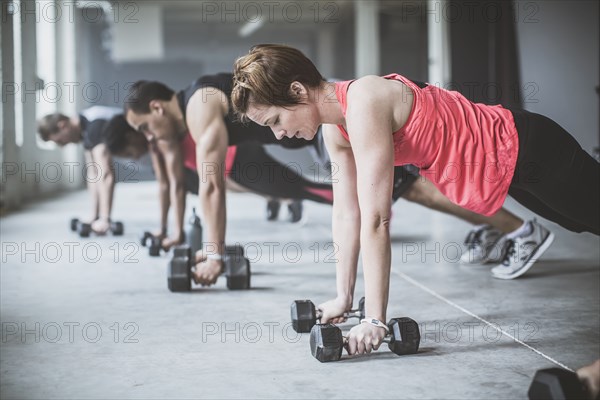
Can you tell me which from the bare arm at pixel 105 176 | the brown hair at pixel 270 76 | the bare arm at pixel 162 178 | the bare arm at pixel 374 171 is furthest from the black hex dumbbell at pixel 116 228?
the bare arm at pixel 374 171

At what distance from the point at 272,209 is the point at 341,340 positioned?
10.5 feet

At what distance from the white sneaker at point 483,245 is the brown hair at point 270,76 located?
148cm

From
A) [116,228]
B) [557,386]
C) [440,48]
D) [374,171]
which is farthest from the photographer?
[440,48]

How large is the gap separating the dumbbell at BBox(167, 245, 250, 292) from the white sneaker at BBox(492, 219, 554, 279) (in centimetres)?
89

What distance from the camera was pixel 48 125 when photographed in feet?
12.9

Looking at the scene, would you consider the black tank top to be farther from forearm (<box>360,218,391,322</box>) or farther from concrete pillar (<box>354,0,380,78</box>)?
concrete pillar (<box>354,0,380,78</box>)

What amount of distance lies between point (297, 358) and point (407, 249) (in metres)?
1.77

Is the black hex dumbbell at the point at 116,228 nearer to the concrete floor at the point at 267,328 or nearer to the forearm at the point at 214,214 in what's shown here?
the concrete floor at the point at 267,328

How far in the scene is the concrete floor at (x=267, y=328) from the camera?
1.29 m

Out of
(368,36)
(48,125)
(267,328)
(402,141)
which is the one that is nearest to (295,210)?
(48,125)

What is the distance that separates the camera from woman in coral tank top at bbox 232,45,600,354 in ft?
4.56

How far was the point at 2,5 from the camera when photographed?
5.25m

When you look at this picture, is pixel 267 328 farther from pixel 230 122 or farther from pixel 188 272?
pixel 230 122

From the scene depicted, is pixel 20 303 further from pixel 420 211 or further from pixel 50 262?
pixel 420 211
